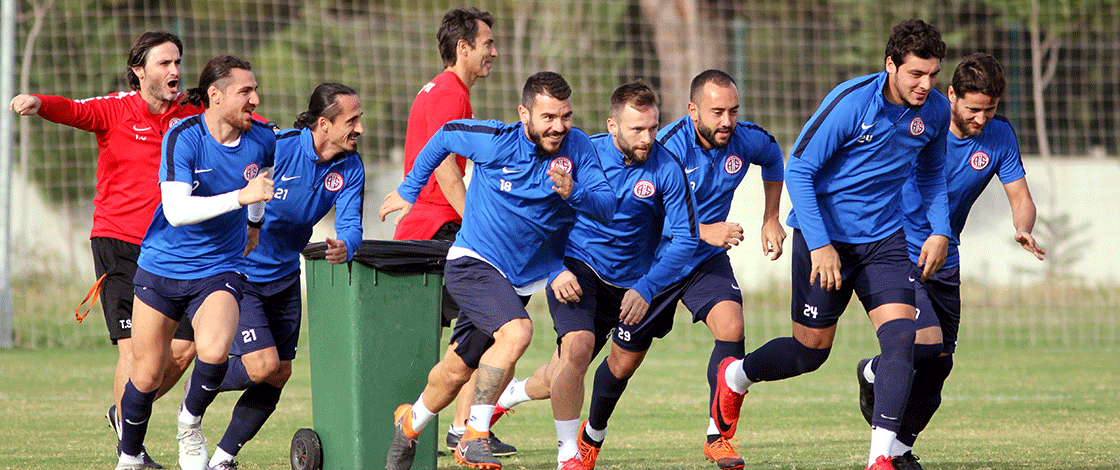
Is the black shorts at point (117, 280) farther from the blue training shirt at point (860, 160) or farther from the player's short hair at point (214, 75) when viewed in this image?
the blue training shirt at point (860, 160)

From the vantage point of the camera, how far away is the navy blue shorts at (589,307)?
5.51m

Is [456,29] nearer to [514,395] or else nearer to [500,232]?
[500,232]

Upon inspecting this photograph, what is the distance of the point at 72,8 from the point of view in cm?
1491

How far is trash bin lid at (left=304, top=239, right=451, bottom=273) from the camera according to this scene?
5.15 meters

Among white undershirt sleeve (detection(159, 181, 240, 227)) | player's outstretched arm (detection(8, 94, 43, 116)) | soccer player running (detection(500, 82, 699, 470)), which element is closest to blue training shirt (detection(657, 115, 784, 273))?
soccer player running (detection(500, 82, 699, 470))

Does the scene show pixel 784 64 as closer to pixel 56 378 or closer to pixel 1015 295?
pixel 1015 295

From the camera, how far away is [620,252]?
576cm

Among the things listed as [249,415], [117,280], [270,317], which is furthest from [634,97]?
[117,280]

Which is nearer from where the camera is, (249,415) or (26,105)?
A: (249,415)

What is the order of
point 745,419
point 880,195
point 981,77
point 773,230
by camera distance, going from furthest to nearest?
point 745,419 → point 773,230 → point 981,77 → point 880,195

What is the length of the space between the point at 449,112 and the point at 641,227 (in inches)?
49.3

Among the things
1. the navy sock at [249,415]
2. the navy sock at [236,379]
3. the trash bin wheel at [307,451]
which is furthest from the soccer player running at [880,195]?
the navy sock at [236,379]

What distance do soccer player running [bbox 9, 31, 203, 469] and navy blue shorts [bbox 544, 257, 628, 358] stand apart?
1.89 m

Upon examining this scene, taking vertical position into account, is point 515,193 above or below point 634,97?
below
